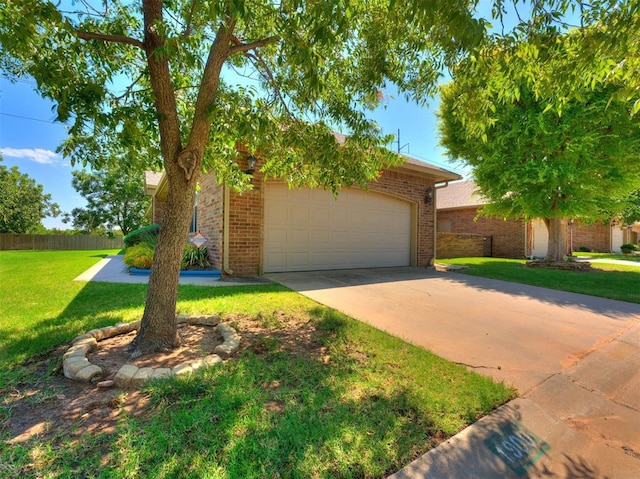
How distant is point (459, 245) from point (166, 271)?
1467cm

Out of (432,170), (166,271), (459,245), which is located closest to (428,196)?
(432,170)

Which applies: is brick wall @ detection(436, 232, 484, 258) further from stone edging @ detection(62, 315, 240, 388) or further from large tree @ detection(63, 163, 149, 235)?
large tree @ detection(63, 163, 149, 235)

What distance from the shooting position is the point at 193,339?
3.06 m

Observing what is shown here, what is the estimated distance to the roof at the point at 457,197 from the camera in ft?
56.3

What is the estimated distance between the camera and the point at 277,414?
5.98 ft

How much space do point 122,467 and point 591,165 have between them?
12332 millimetres

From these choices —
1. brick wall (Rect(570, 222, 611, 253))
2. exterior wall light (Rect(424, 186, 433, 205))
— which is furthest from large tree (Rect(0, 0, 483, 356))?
brick wall (Rect(570, 222, 611, 253))

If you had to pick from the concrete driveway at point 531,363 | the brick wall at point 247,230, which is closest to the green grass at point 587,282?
the concrete driveway at point 531,363

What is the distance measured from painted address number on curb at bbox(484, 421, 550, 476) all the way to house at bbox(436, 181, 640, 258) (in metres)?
12.1

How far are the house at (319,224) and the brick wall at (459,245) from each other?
4.27 m

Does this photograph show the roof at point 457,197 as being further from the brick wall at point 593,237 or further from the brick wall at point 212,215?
the brick wall at point 212,215

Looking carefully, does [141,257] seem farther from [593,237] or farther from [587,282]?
[593,237]

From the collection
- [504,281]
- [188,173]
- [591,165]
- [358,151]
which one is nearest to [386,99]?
[358,151]

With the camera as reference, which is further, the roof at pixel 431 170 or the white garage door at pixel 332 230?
the roof at pixel 431 170
